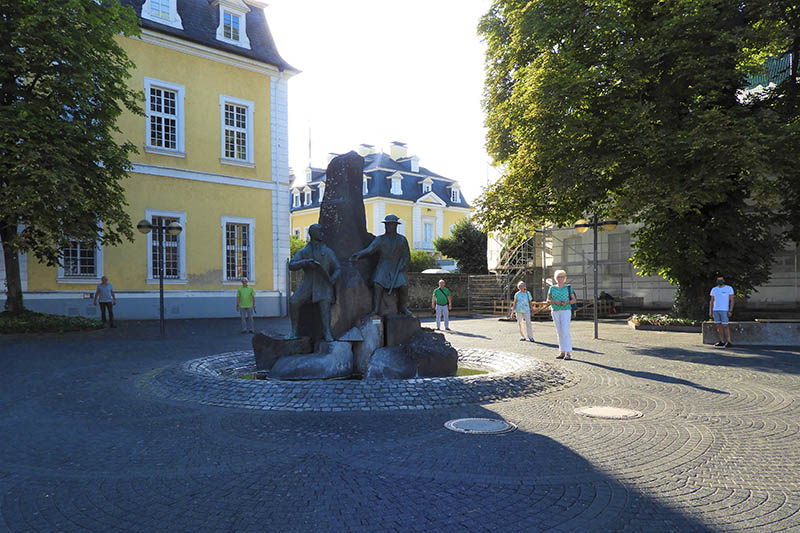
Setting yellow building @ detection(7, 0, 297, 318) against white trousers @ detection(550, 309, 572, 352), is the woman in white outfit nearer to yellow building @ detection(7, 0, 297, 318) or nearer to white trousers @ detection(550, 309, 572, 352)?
white trousers @ detection(550, 309, 572, 352)

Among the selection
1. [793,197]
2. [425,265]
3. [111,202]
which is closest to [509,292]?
[425,265]

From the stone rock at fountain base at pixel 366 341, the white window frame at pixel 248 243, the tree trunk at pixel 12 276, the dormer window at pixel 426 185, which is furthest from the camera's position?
the dormer window at pixel 426 185

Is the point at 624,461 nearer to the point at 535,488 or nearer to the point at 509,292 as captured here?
the point at 535,488

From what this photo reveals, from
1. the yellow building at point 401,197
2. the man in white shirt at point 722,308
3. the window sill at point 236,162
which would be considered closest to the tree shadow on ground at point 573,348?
the man in white shirt at point 722,308

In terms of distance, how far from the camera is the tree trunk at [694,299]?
57.6ft

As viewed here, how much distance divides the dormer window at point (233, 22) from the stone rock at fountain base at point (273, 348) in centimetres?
2031

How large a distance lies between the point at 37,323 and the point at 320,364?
1173 centimetres

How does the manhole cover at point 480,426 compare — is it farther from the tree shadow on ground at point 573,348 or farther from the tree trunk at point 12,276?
the tree trunk at point 12,276

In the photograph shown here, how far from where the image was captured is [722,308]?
43.3 feet

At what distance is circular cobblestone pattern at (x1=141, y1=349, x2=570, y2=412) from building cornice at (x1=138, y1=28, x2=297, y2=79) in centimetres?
1840

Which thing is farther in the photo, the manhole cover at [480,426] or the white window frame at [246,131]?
the white window frame at [246,131]

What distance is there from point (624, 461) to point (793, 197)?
15364 millimetres

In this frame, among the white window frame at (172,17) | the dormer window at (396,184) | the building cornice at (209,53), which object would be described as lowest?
the dormer window at (396,184)

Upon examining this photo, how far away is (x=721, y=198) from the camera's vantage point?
47.9ft
